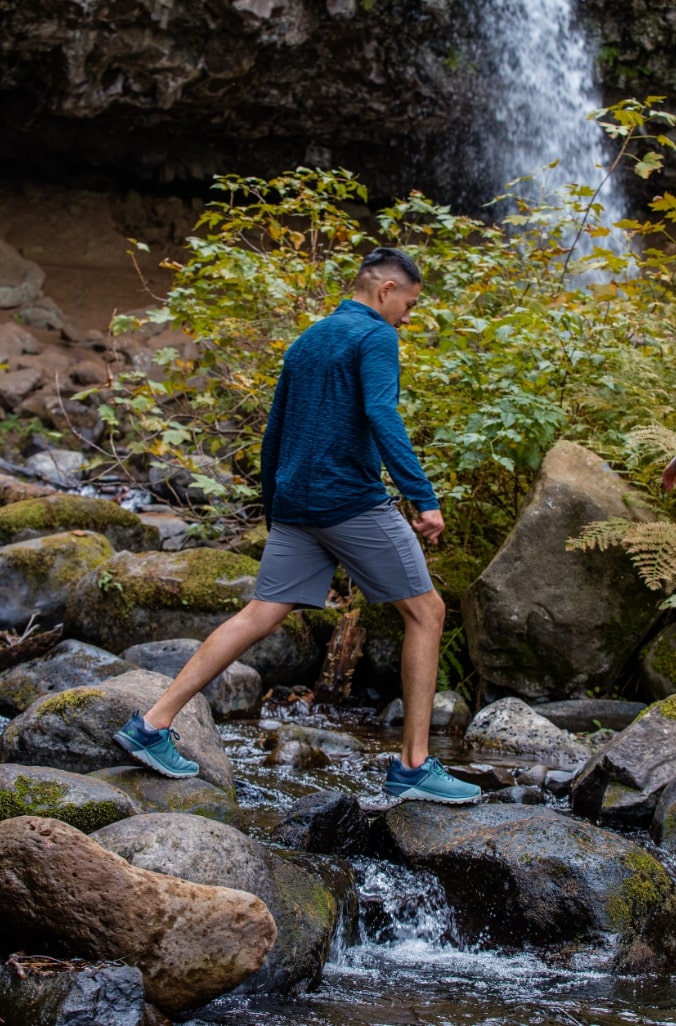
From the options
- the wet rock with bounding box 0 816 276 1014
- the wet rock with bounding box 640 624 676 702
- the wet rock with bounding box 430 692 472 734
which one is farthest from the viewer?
the wet rock with bounding box 430 692 472 734

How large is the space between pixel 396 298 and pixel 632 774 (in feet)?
7.49

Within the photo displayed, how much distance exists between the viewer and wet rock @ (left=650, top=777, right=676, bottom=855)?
3979mm

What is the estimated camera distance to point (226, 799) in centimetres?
416

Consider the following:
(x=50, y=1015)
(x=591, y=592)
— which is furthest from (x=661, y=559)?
(x=50, y=1015)

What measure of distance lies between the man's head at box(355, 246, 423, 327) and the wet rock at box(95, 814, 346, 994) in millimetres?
2000

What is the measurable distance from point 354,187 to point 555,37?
12.2 meters

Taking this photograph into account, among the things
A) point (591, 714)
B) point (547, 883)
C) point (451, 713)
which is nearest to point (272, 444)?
point (547, 883)

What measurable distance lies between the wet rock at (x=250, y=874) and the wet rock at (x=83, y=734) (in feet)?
3.67

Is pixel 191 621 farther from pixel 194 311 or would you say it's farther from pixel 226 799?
pixel 226 799

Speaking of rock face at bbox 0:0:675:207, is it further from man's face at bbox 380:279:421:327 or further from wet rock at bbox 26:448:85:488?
man's face at bbox 380:279:421:327

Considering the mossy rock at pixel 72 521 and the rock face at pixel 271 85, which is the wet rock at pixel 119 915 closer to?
the mossy rock at pixel 72 521

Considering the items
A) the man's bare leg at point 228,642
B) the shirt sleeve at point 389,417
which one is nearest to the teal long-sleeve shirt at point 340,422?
the shirt sleeve at point 389,417

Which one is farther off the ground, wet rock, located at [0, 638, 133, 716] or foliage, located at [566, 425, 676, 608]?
foliage, located at [566, 425, 676, 608]

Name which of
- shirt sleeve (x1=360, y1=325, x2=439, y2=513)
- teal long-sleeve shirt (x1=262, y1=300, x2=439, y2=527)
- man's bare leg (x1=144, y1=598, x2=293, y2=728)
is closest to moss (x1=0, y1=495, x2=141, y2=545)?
man's bare leg (x1=144, y1=598, x2=293, y2=728)
